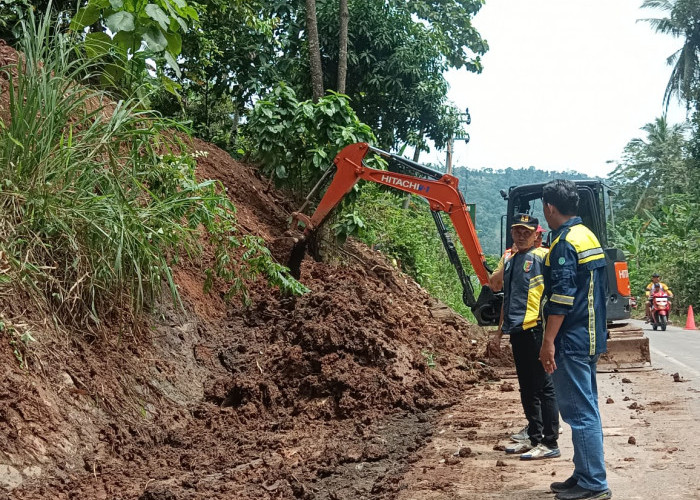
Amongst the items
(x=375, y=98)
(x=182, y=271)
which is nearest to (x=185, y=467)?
(x=182, y=271)

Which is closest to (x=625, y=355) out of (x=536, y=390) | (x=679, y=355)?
(x=679, y=355)

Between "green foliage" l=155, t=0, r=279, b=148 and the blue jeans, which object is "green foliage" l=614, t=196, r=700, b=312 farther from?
the blue jeans

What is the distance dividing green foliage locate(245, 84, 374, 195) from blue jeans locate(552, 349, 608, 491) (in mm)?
7090

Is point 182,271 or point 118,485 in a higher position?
point 182,271

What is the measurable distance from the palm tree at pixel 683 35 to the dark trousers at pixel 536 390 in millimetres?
38761

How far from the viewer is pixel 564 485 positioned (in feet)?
15.6

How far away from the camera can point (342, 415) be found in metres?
7.48

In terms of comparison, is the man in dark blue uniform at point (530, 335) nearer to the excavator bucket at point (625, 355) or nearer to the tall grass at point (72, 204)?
the tall grass at point (72, 204)

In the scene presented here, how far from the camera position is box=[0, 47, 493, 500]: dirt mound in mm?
5133

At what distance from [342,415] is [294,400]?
0.52 meters

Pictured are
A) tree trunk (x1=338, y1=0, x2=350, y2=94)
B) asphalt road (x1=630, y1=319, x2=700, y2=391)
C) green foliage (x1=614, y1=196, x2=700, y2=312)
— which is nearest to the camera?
asphalt road (x1=630, y1=319, x2=700, y2=391)

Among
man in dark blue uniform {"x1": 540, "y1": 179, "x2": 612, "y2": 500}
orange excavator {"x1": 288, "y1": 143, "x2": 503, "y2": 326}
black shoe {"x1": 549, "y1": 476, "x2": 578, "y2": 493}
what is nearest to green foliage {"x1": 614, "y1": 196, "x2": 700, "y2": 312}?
orange excavator {"x1": 288, "y1": 143, "x2": 503, "y2": 326}

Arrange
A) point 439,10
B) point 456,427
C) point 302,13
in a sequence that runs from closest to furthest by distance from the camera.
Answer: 1. point 456,427
2. point 302,13
3. point 439,10

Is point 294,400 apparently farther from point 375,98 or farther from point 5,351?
point 375,98
